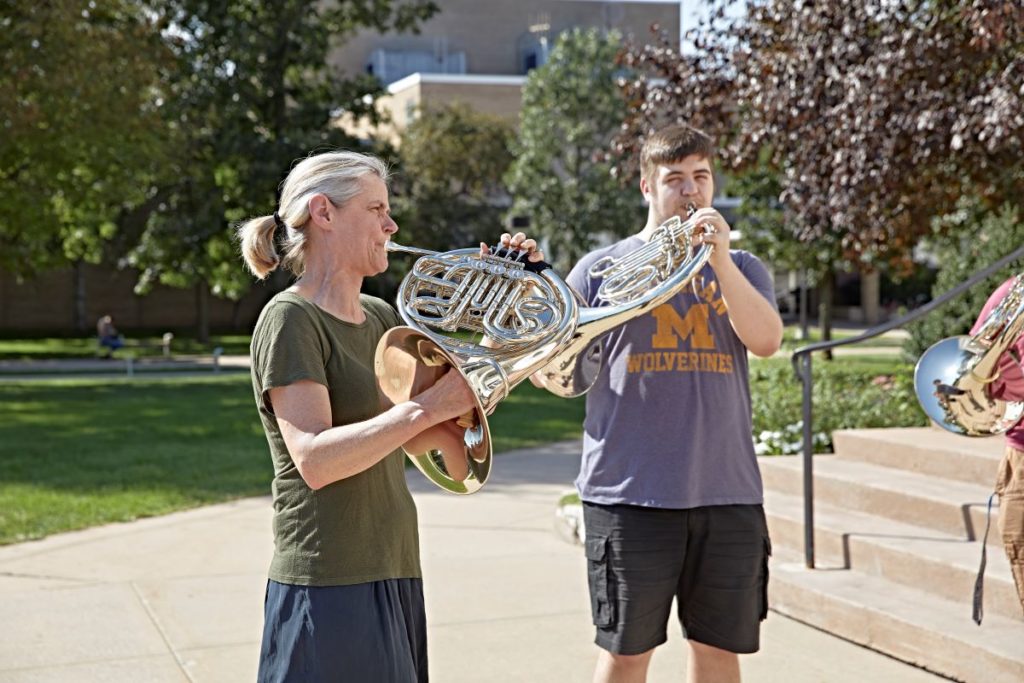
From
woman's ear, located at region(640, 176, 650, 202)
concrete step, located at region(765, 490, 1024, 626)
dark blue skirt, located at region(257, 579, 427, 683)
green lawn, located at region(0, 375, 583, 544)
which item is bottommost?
green lawn, located at region(0, 375, 583, 544)

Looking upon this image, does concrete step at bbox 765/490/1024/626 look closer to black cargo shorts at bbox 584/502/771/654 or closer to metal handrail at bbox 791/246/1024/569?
metal handrail at bbox 791/246/1024/569

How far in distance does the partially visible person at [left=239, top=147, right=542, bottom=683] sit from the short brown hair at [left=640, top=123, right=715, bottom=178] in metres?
0.84

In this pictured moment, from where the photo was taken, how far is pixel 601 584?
3291 mm

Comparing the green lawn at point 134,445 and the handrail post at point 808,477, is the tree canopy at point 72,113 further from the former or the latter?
the handrail post at point 808,477

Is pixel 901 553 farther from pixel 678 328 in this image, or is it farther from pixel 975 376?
pixel 678 328

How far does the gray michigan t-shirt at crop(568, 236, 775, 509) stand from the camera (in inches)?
128

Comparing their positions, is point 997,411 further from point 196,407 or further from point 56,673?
point 196,407

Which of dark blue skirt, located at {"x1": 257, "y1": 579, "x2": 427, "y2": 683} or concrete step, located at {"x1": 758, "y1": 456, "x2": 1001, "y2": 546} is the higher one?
dark blue skirt, located at {"x1": 257, "y1": 579, "x2": 427, "y2": 683}

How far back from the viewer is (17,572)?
21.0ft

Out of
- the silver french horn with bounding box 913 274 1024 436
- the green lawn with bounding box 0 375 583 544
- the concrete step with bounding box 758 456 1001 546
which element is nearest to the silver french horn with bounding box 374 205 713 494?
the silver french horn with bounding box 913 274 1024 436

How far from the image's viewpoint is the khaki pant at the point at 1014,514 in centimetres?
323

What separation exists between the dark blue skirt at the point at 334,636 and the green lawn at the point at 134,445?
5.29 metres

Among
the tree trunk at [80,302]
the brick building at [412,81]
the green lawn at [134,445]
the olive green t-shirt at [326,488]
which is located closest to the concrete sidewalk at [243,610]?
the green lawn at [134,445]

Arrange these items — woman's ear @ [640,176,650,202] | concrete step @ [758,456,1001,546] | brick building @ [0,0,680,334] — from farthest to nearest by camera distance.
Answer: brick building @ [0,0,680,334], concrete step @ [758,456,1001,546], woman's ear @ [640,176,650,202]
